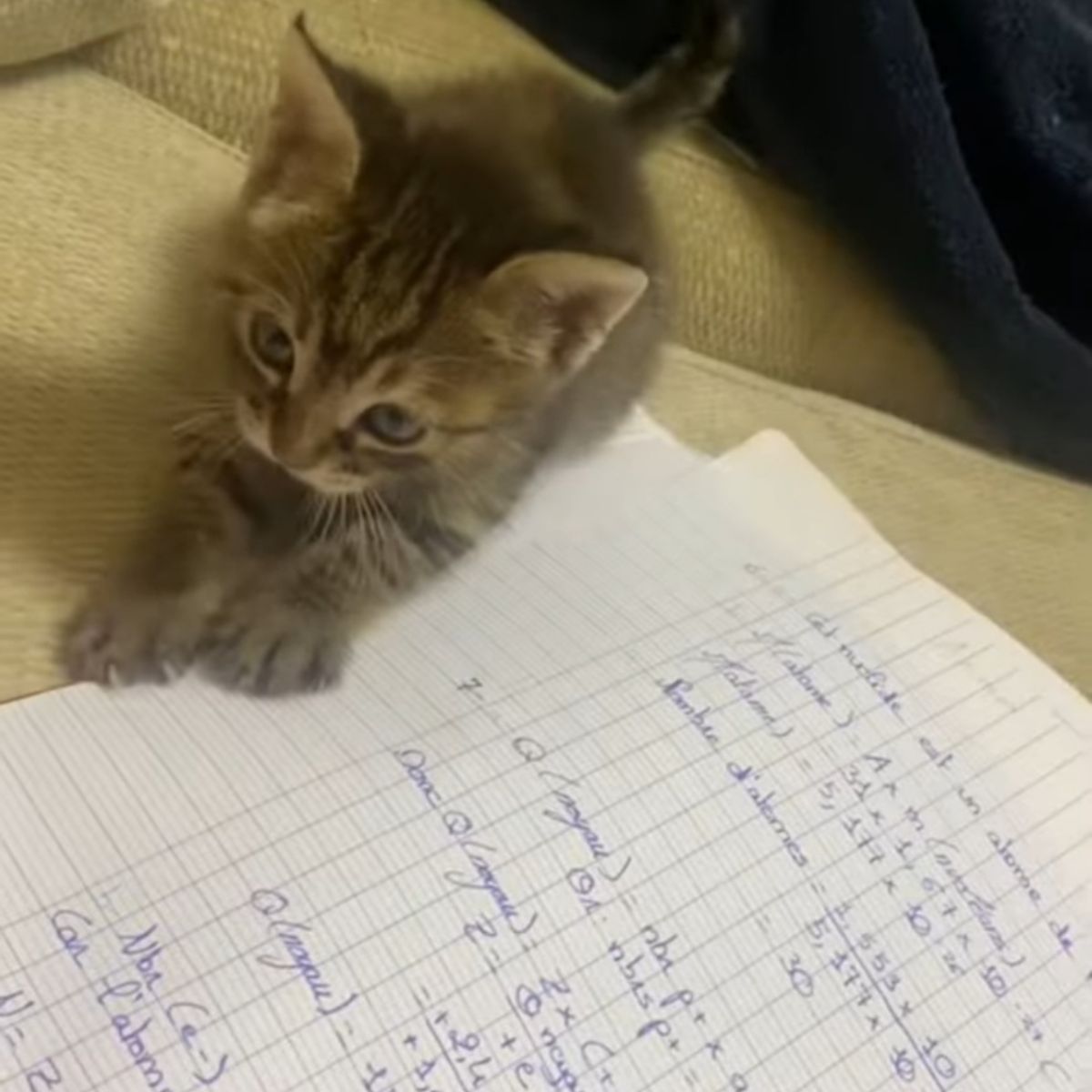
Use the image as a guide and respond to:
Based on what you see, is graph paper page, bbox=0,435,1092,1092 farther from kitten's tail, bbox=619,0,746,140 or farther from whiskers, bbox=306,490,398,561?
kitten's tail, bbox=619,0,746,140

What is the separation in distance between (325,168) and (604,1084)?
1.31 ft

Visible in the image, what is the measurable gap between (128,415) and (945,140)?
51 centimetres

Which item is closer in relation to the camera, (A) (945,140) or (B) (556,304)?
(B) (556,304)

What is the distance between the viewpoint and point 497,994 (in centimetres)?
64

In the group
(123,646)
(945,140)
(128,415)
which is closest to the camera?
(123,646)

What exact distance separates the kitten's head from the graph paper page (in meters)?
0.10

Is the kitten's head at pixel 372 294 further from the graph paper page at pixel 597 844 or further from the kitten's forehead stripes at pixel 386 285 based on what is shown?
the graph paper page at pixel 597 844

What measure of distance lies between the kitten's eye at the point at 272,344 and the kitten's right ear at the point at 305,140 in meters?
0.05

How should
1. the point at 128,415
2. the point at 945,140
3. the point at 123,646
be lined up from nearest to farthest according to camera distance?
the point at 123,646 → the point at 128,415 → the point at 945,140

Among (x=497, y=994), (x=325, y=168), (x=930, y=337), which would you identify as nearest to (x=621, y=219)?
(x=325, y=168)

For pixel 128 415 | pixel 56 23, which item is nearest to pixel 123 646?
pixel 128 415

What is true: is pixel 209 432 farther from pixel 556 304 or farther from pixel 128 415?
pixel 556 304

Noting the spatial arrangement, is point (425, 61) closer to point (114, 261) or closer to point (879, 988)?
point (114, 261)

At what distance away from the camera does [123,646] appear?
0.69 metres
